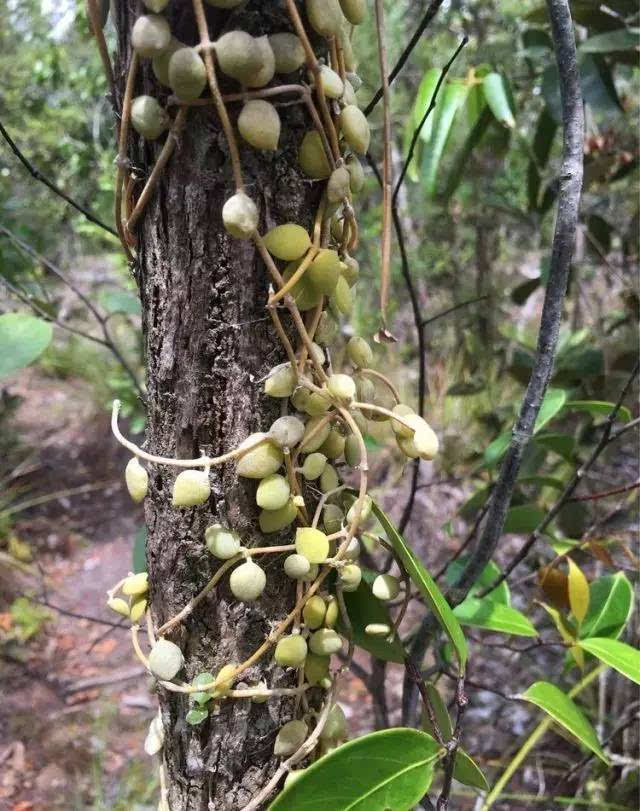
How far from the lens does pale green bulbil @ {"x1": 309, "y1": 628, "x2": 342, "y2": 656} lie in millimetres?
392

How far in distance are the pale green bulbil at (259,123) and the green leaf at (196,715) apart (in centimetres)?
33

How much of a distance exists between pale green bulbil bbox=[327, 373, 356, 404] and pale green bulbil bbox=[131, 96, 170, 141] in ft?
0.51

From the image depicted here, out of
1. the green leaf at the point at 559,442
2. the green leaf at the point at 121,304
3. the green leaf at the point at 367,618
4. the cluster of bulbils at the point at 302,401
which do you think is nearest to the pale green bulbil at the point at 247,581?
the cluster of bulbils at the point at 302,401

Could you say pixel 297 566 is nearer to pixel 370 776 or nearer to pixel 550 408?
pixel 370 776

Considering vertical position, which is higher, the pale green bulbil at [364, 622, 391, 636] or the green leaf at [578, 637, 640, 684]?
the pale green bulbil at [364, 622, 391, 636]

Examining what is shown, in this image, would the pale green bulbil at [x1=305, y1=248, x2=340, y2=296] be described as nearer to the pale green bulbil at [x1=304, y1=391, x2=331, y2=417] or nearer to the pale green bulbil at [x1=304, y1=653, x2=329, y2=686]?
the pale green bulbil at [x1=304, y1=391, x2=331, y2=417]

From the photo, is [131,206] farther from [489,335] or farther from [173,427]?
[489,335]

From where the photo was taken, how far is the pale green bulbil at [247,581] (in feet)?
1.17

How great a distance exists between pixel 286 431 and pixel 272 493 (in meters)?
0.04

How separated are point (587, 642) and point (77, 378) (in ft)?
10.1

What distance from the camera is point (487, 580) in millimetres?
644

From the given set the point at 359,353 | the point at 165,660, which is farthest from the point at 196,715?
the point at 359,353

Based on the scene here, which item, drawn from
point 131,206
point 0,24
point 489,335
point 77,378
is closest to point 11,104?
point 0,24

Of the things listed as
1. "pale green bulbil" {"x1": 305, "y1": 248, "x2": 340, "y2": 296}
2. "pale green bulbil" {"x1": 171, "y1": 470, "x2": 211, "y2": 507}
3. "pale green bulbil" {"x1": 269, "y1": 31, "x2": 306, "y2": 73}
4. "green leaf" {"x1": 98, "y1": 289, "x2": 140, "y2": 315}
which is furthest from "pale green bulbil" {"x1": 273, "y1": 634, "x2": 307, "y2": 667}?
"green leaf" {"x1": 98, "y1": 289, "x2": 140, "y2": 315}
